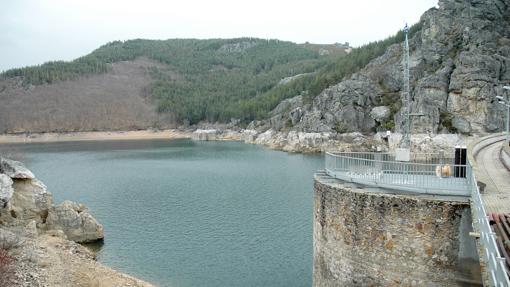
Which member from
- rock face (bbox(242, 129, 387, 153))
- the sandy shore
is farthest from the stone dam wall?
the sandy shore

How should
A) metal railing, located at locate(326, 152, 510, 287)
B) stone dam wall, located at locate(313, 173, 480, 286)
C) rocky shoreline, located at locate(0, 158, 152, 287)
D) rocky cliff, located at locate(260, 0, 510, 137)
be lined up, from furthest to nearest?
rocky cliff, located at locate(260, 0, 510, 137), rocky shoreline, located at locate(0, 158, 152, 287), stone dam wall, located at locate(313, 173, 480, 286), metal railing, located at locate(326, 152, 510, 287)

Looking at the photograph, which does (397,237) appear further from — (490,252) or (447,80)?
(447,80)

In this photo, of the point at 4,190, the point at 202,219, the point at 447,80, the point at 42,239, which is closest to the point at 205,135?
the point at 447,80

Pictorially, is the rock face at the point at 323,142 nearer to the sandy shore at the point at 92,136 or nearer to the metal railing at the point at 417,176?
the sandy shore at the point at 92,136

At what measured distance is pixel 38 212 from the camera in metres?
29.3

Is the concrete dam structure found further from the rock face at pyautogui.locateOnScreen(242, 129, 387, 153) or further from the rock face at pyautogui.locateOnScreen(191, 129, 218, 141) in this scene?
the rock face at pyautogui.locateOnScreen(191, 129, 218, 141)

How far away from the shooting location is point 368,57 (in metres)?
118

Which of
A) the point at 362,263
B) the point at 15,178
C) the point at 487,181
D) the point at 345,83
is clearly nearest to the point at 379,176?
the point at 362,263

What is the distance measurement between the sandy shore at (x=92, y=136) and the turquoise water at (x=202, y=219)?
90449 mm

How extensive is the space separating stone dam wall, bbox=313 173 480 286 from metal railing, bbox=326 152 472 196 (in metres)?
0.45

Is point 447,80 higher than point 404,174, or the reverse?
point 447,80

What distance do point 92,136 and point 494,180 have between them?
156m

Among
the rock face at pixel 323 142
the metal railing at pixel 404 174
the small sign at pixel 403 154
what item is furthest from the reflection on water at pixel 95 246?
the rock face at pixel 323 142

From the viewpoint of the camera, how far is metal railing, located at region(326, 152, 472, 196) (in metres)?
13.0
